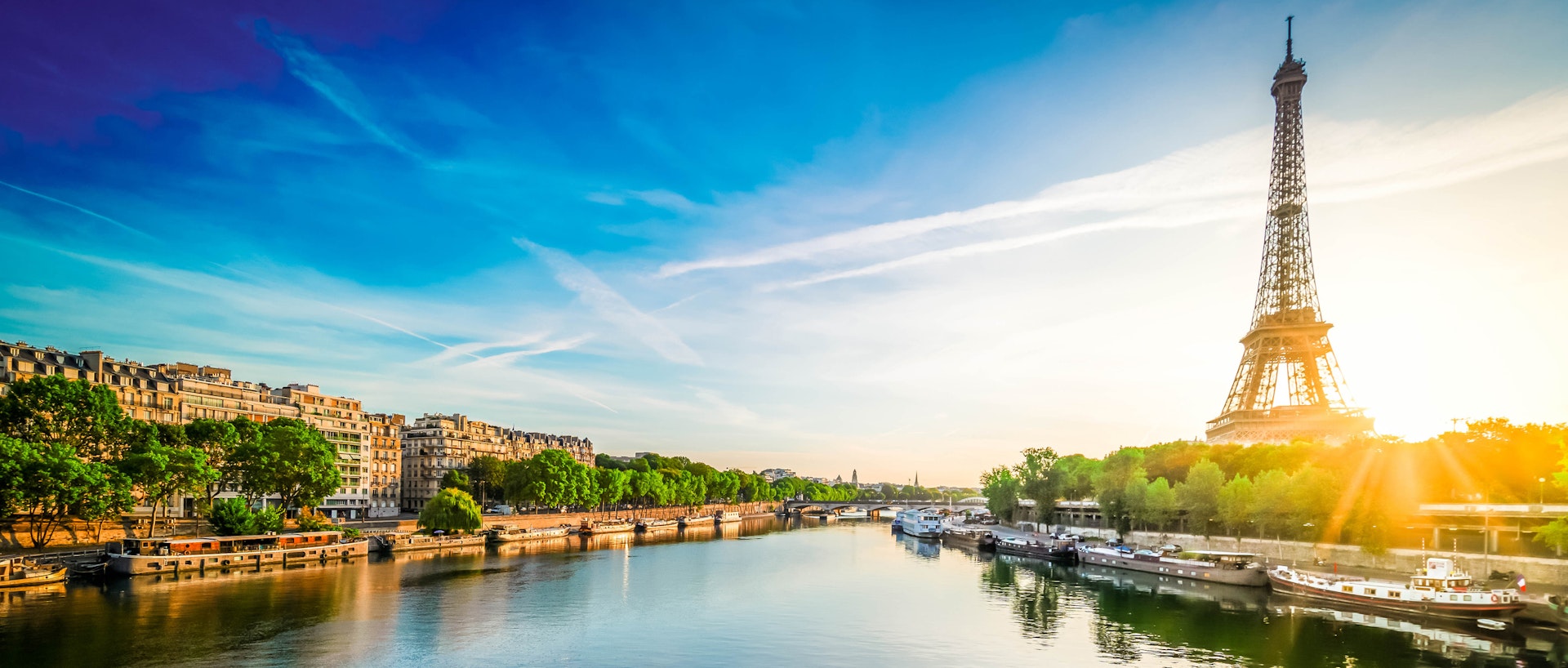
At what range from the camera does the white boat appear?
437 feet

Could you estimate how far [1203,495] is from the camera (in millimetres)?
80438

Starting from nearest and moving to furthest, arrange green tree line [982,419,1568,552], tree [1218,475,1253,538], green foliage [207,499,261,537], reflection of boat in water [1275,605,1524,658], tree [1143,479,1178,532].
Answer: reflection of boat in water [1275,605,1524,658] < green tree line [982,419,1568,552] < tree [1218,475,1253,538] < green foliage [207,499,261,537] < tree [1143,479,1178,532]

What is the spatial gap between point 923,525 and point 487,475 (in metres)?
68.6

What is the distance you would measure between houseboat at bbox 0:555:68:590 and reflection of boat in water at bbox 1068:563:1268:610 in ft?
232

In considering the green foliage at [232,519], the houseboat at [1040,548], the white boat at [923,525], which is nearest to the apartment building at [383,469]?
the green foliage at [232,519]

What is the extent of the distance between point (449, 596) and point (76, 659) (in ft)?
72.1

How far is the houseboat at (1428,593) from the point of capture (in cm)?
4656

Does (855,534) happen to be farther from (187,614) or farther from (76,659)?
(76,659)

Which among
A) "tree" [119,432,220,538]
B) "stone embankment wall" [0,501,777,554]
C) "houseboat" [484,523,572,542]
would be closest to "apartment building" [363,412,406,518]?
"stone embankment wall" [0,501,777,554]

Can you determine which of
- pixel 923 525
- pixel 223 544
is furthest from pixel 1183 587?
pixel 223 544

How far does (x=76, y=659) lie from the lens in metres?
36.9

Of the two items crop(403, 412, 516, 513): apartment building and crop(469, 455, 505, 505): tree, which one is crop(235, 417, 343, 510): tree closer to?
crop(469, 455, 505, 505): tree

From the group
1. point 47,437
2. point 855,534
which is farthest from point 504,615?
point 855,534

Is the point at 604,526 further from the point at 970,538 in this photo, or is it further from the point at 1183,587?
the point at 1183,587
